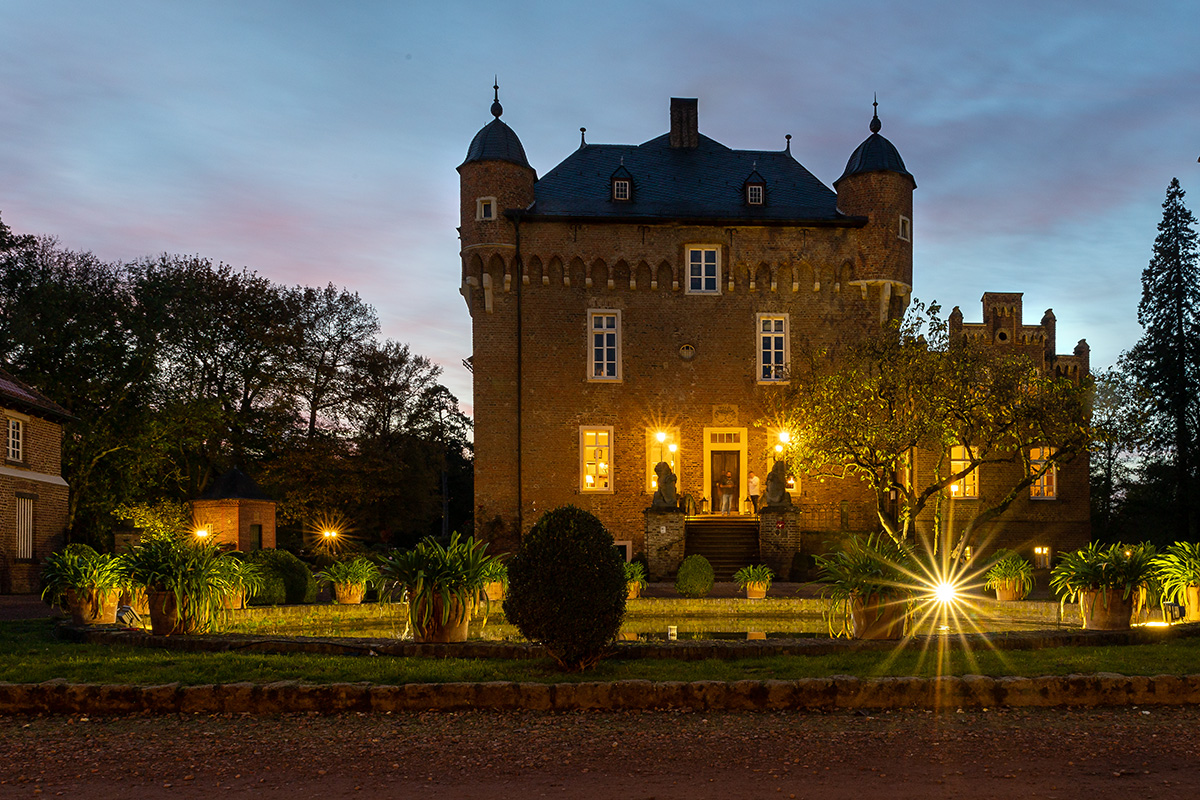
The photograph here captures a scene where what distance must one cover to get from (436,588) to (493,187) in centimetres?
2252

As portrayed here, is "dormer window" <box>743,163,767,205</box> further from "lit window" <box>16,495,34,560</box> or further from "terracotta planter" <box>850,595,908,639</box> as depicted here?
"terracotta planter" <box>850,595,908,639</box>

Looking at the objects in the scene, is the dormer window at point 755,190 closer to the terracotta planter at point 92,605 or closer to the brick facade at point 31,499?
the brick facade at point 31,499

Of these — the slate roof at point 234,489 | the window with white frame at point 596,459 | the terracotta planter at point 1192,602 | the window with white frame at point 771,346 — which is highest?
the window with white frame at point 771,346

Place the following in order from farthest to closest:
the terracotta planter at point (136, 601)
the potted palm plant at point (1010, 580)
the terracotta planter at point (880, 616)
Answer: the potted palm plant at point (1010, 580) < the terracotta planter at point (136, 601) < the terracotta planter at point (880, 616)

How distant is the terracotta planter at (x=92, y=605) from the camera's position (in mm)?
12423

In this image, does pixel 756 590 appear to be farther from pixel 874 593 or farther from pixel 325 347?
pixel 325 347

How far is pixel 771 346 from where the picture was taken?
31.5 metres

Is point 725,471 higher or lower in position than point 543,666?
higher

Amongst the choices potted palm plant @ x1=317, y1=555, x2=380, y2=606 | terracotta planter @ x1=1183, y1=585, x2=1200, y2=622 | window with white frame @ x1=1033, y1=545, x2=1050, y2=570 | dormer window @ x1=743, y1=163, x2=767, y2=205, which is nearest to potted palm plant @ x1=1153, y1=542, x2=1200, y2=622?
terracotta planter @ x1=1183, y1=585, x2=1200, y2=622

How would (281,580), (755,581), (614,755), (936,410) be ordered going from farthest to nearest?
(936,410)
(755,581)
(281,580)
(614,755)

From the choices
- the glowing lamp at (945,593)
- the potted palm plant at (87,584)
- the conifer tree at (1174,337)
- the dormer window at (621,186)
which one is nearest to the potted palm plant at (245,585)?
the potted palm plant at (87,584)

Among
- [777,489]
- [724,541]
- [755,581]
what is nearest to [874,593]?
[755,581]

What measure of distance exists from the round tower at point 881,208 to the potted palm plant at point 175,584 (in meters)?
24.4

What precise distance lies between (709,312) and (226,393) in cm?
2227
